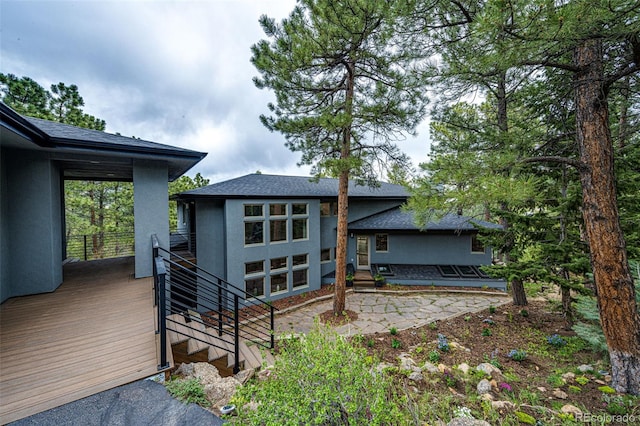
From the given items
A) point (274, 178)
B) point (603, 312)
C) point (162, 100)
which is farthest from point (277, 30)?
point (162, 100)

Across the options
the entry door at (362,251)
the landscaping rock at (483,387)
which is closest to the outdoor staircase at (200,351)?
the landscaping rock at (483,387)

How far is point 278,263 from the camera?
9844 mm

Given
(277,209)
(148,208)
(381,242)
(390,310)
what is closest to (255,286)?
(277,209)

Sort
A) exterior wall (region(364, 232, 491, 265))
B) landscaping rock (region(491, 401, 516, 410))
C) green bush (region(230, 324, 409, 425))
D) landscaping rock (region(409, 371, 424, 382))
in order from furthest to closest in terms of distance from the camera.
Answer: exterior wall (region(364, 232, 491, 265))
landscaping rock (region(409, 371, 424, 382))
landscaping rock (region(491, 401, 516, 410))
green bush (region(230, 324, 409, 425))

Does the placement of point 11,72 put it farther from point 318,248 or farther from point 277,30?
point 318,248

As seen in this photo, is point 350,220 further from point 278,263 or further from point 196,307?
point 196,307

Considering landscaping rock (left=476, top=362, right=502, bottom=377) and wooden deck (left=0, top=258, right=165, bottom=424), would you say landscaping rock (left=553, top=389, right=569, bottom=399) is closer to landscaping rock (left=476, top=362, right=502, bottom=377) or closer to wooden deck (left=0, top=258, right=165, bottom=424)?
landscaping rock (left=476, top=362, right=502, bottom=377)

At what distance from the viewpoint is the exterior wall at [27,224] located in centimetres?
441

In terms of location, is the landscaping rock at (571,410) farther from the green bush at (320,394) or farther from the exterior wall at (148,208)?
the exterior wall at (148,208)

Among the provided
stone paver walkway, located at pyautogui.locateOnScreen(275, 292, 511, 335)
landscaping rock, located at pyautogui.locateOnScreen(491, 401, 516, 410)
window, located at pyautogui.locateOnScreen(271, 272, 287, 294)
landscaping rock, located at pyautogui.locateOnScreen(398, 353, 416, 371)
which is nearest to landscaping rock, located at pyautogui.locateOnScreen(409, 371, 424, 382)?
landscaping rock, located at pyautogui.locateOnScreen(398, 353, 416, 371)

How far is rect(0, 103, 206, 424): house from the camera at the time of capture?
248cm

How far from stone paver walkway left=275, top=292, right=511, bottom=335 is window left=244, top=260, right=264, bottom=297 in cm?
176

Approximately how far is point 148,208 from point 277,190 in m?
5.11

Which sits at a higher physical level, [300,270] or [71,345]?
[71,345]
